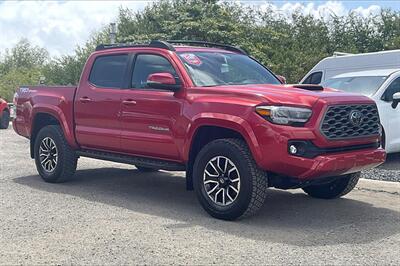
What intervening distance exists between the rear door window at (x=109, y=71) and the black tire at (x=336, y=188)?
114 inches

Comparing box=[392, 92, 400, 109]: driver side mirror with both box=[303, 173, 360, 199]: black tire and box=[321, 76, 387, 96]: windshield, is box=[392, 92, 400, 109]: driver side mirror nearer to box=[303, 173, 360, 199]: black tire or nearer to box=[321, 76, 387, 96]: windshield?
box=[321, 76, 387, 96]: windshield

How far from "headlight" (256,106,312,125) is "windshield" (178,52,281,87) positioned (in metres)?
1.17

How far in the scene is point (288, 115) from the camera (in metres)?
5.63

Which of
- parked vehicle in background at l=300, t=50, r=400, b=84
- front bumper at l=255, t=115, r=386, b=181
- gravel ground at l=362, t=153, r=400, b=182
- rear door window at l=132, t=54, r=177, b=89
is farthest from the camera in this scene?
parked vehicle in background at l=300, t=50, r=400, b=84

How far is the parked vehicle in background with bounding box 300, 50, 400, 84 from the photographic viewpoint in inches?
480

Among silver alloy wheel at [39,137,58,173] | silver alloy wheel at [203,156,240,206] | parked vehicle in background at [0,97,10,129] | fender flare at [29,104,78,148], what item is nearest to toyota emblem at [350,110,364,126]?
silver alloy wheel at [203,156,240,206]

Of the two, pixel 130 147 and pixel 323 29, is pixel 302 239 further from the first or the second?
pixel 323 29

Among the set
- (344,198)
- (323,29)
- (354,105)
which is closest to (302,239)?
(354,105)

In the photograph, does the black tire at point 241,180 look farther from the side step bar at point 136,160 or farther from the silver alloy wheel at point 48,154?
the silver alloy wheel at point 48,154

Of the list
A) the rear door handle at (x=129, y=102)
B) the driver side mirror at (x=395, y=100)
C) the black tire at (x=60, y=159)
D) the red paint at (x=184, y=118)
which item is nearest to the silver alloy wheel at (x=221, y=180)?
the red paint at (x=184, y=118)

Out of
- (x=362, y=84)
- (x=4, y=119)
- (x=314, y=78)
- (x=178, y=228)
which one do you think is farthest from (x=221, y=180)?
(x=4, y=119)

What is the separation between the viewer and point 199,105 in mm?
6211

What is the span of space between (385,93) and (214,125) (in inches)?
210

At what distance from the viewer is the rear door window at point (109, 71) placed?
7488 millimetres
